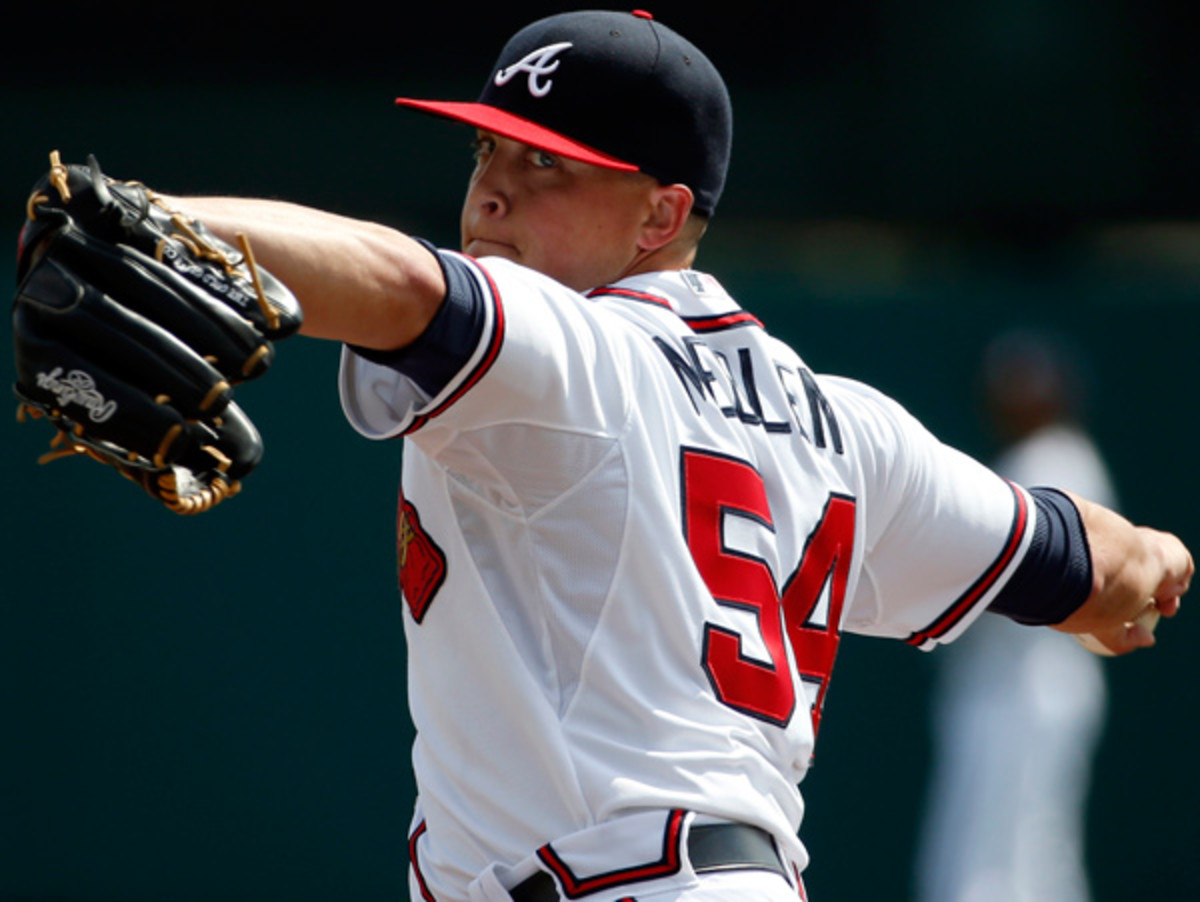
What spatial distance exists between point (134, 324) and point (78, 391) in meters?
0.08

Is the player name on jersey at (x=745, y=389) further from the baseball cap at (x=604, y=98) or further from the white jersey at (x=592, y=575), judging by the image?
the baseball cap at (x=604, y=98)

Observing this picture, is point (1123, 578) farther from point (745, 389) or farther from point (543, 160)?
point (543, 160)

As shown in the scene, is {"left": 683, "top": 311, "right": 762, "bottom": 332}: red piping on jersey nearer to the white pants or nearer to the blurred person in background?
the white pants

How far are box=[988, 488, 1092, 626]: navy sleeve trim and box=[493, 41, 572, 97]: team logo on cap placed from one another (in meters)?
1.04

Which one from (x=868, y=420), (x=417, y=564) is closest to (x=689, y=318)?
(x=868, y=420)

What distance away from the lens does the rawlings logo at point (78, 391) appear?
1607 mm

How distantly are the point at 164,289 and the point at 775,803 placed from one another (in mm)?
1047

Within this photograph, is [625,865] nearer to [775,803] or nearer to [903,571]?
[775,803]

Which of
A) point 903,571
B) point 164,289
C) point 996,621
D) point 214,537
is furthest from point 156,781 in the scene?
point 164,289

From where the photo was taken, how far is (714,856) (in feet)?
6.84

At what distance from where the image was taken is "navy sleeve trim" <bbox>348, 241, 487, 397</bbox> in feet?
6.12

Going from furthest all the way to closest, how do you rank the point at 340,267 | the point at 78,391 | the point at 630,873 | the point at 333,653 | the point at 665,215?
the point at 333,653, the point at 665,215, the point at 630,873, the point at 340,267, the point at 78,391

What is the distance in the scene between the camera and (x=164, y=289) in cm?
165

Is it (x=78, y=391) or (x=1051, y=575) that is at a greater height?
(x=78, y=391)
